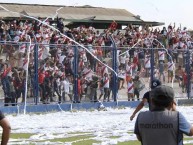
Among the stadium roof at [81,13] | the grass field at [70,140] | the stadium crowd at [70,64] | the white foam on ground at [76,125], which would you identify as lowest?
the white foam on ground at [76,125]

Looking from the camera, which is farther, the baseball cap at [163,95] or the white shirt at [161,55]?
the white shirt at [161,55]

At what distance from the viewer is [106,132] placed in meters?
16.9

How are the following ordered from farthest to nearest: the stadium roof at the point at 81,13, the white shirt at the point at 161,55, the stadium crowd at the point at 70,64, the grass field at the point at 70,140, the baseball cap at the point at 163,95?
the stadium roof at the point at 81,13, the white shirt at the point at 161,55, the stadium crowd at the point at 70,64, the grass field at the point at 70,140, the baseball cap at the point at 163,95

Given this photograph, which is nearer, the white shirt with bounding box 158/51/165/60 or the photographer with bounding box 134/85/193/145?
the photographer with bounding box 134/85/193/145

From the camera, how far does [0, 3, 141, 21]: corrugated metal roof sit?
49.2 m

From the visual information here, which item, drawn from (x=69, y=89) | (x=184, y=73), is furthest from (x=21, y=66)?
(x=184, y=73)

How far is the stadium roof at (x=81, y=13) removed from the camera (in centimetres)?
4896

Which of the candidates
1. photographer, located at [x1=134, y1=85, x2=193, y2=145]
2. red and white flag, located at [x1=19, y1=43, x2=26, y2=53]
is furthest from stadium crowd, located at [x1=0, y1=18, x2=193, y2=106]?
photographer, located at [x1=134, y1=85, x2=193, y2=145]

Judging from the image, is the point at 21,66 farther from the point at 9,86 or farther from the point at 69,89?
the point at 69,89

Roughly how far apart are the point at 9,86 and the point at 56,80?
230cm

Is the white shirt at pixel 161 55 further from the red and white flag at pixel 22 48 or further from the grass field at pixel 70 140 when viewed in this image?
the grass field at pixel 70 140

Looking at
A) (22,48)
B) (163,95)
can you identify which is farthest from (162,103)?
(22,48)

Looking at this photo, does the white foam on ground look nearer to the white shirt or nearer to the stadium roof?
the white shirt

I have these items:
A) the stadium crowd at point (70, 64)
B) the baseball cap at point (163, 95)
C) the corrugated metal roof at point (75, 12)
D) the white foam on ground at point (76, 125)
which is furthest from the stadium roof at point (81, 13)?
the baseball cap at point (163, 95)
